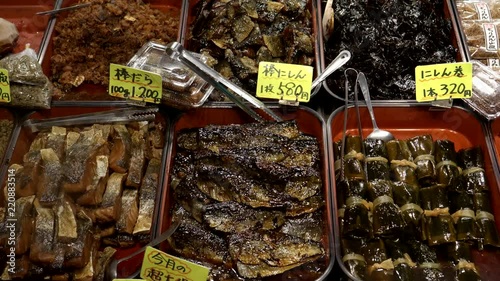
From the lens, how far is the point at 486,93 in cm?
282

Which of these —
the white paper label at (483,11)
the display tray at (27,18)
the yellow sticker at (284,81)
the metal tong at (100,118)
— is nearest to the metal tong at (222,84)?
the yellow sticker at (284,81)

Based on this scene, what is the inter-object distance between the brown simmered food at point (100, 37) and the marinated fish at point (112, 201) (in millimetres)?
891

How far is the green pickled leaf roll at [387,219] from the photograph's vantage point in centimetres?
235

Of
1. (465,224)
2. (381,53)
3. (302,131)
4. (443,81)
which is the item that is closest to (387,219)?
(465,224)

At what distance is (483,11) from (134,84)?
246 centimetres

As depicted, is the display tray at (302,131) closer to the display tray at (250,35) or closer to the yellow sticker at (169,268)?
the display tray at (250,35)

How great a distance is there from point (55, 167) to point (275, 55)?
4.92ft

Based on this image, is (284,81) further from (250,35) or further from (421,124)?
(421,124)

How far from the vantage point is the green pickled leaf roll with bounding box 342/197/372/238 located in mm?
2352

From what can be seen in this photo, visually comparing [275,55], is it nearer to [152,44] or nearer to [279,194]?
[152,44]

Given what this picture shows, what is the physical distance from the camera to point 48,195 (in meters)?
2.21

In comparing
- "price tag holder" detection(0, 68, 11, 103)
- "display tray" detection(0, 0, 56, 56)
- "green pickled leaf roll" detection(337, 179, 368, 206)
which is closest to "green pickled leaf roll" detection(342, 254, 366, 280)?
"green pickled leaf roll" detection(337, 179, 368, 206)

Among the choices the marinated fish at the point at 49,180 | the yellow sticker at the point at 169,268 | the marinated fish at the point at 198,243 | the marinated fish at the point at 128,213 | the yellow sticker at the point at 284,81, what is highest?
the yellow sticker at the point at 284,81

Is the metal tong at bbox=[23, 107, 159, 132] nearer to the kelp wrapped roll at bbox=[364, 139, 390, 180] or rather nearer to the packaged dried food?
the kelp wrapped roll at bbox=[364, 139, 390, 180]
